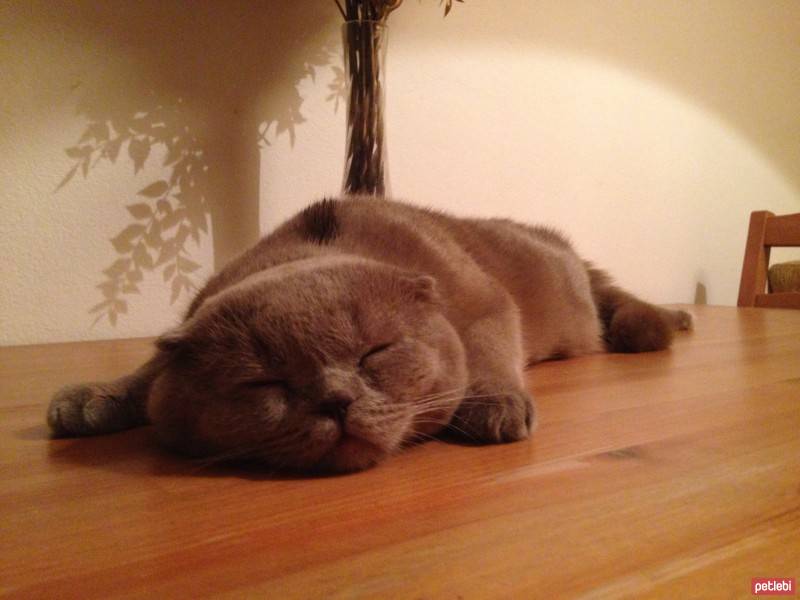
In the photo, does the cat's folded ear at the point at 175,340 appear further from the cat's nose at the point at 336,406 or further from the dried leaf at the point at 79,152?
the dried leaf at the point at 79,152

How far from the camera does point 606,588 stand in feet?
1.40

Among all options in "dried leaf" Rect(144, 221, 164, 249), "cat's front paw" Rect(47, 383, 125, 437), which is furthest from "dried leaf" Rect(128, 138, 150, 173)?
"cat's front paw" Rect(47, 383, 125, 437)

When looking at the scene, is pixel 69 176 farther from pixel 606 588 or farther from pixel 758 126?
pixel 758 126

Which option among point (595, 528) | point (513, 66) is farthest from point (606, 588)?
point (513, 66)

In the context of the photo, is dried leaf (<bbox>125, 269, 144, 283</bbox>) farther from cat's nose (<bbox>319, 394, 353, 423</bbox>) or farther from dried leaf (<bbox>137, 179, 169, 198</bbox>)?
cat's nose (<bbox>319, 394, 353, 423</bbox>)

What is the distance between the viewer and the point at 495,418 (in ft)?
2.65

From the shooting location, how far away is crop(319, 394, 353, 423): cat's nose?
0.72 m

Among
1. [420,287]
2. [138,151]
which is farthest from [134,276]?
[420,287]

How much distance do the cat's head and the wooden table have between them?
4 centimetres

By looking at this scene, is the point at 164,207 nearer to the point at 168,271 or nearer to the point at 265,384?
the point at 168,271

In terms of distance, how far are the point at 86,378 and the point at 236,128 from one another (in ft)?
2.83

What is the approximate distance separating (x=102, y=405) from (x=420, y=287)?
50 centimetres

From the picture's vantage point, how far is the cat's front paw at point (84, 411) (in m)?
0.88

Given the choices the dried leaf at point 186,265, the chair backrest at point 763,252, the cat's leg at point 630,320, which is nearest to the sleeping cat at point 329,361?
the cat's leg at point 630,320
